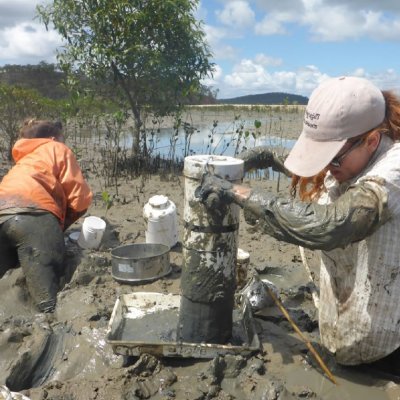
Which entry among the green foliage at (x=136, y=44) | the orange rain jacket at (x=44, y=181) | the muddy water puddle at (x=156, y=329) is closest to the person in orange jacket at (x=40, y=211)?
the orange rain jacket at (x=44, y=181)

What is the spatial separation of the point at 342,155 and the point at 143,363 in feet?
5.22

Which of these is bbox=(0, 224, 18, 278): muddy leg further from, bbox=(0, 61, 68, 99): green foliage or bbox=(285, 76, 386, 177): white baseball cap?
bbox=(0, 61, 68, 99): green foliage

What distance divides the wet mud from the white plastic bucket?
63cm

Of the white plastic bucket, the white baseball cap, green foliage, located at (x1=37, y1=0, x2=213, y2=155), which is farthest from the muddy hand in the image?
green foliage, located at (x1=37, y1=0, x2=213, y2=155)

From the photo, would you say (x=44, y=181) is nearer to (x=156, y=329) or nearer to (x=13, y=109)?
(x=156, y=329)

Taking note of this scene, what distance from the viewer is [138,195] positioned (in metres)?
7.50

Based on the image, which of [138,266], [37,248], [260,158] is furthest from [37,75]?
[260,158]

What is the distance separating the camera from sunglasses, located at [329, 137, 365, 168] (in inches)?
89.7

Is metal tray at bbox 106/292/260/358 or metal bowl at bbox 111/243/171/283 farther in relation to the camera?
metal bowl at bbox 111/243/171/283

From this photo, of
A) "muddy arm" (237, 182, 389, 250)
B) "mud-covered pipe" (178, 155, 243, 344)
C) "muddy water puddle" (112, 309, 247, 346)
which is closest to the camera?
"muddy arm" (237, 182, 389, 250)

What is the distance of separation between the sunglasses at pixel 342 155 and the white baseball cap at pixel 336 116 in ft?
0.20

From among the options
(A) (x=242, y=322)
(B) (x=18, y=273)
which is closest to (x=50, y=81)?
(B) (x=18, y=273)

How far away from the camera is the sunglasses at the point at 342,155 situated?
2277 millimetres

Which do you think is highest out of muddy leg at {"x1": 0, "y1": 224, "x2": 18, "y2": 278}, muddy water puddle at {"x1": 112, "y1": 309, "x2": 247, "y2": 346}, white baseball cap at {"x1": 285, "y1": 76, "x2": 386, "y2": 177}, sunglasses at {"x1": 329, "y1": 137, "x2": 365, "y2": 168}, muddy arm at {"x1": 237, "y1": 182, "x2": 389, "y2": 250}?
white baseball cap at {"x1": 285, "y1": 76, "x2": 386, "y2": 177}
